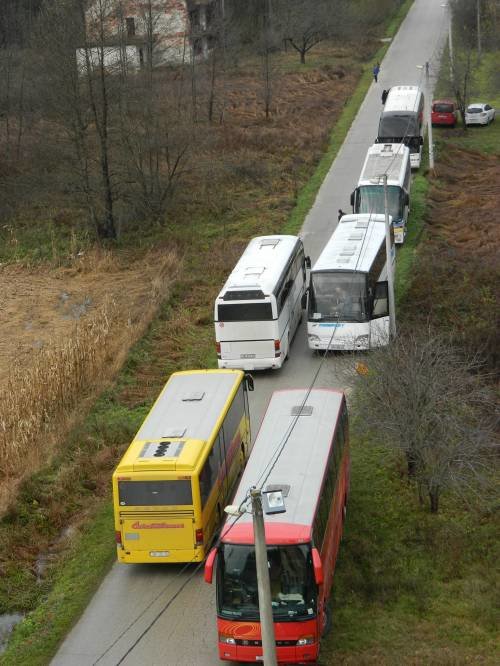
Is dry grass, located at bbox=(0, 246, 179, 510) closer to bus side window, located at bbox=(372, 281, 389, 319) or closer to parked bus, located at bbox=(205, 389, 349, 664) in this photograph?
bus side window, located at bbox=(372, 281, 389, 319)

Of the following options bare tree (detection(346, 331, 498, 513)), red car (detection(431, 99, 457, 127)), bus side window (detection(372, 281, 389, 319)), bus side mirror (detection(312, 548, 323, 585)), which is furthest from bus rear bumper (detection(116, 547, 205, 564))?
red car (detection(431, 99, 457, 127))

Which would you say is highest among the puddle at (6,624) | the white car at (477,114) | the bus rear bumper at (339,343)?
the white car at (477,114)

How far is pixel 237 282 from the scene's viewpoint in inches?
1117

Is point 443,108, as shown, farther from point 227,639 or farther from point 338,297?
point 227,639

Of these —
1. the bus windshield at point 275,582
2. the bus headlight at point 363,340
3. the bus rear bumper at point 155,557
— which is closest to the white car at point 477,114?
the bus headlight at point 363,340

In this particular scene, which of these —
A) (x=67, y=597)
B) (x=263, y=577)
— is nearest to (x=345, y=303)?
(x=67, y=597)

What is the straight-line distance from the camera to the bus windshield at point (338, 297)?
28844mm

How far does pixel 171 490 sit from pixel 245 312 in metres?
10.0

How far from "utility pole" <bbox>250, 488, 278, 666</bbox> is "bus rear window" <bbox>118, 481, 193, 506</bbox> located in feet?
17.4

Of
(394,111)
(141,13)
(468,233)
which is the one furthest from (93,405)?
(141,13)

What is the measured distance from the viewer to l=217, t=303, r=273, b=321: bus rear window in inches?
1093

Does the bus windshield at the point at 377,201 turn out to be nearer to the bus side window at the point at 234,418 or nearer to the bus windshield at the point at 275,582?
the bus side window at the point at 234,418

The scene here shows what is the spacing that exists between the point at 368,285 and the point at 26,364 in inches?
430

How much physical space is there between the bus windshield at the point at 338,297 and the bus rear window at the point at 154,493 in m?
11.4
